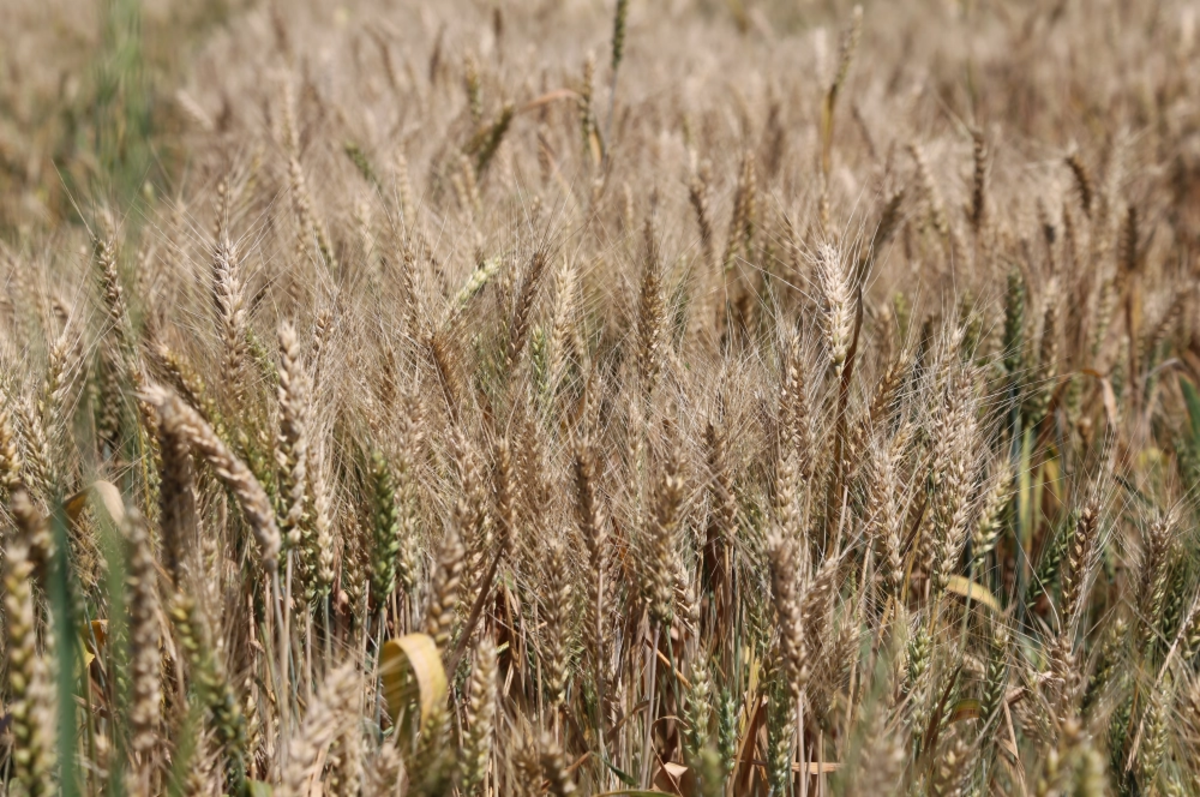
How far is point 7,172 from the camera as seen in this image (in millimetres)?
3639

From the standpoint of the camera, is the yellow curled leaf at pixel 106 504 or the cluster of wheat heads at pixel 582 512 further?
the yellow curled leaf at pixel 106 504

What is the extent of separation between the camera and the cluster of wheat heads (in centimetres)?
94

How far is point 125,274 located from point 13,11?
705 centimetres

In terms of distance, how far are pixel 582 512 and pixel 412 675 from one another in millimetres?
243

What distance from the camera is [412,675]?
3.29ft

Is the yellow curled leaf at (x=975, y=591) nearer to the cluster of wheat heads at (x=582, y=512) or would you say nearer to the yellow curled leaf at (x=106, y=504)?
the cluster of wheat heads at (x=582, y=512)

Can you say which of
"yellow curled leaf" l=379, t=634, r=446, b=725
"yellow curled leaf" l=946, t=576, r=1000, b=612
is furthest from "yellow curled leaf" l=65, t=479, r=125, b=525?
"yellow curled leaf" l=946, t=576, r=1000, b=612

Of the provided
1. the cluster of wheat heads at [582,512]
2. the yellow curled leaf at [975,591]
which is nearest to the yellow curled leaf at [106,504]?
the cluster of wheat heads at [582,512]

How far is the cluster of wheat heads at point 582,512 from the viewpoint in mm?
938

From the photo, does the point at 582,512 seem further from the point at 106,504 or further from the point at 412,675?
the point at 106,504

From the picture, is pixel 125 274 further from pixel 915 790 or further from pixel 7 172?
pixel 7 172

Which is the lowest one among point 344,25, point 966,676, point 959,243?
point 966,676

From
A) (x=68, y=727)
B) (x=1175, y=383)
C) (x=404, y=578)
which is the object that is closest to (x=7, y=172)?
(x=404, y=578)

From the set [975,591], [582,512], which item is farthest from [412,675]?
[975,591]
